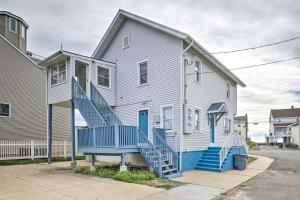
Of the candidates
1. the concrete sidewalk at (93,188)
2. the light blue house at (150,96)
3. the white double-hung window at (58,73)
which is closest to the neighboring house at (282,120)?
the light blue house at (150,96)

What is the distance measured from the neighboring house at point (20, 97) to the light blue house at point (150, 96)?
5303mm

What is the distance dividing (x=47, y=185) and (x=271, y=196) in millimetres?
7782

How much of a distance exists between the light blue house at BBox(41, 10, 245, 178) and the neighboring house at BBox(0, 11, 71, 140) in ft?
17.4

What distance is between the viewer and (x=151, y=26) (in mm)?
16391

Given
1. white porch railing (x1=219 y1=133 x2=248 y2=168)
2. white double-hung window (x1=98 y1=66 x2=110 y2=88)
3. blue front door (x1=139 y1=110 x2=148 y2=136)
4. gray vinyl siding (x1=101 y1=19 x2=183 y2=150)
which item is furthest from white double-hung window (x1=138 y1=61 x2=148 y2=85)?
white porch railing (x1=219 y1=133 x2=248 y2=168)

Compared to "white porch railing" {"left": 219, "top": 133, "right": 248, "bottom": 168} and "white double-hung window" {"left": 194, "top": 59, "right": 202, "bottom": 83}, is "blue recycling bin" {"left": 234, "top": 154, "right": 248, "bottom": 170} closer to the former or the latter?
"white porch railing" {"left": 219, "top": 133, "right": 248, "bottom": 168}

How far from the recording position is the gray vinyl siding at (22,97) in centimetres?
2195

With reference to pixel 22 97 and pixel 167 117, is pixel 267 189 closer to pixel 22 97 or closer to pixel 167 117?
pixel 167 117

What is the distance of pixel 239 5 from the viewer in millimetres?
13383

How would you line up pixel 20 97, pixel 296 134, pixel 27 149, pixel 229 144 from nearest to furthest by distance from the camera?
pixel 229 144 < pixel 27 149 < pixel 20 97 < pixel 296 134

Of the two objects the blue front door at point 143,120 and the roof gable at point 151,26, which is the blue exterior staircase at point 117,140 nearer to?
the blue front door at point 143,120

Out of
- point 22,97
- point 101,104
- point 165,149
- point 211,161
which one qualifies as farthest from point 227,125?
point 22,97

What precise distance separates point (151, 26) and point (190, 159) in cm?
759

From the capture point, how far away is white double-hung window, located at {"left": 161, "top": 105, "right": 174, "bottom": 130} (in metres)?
15.5
